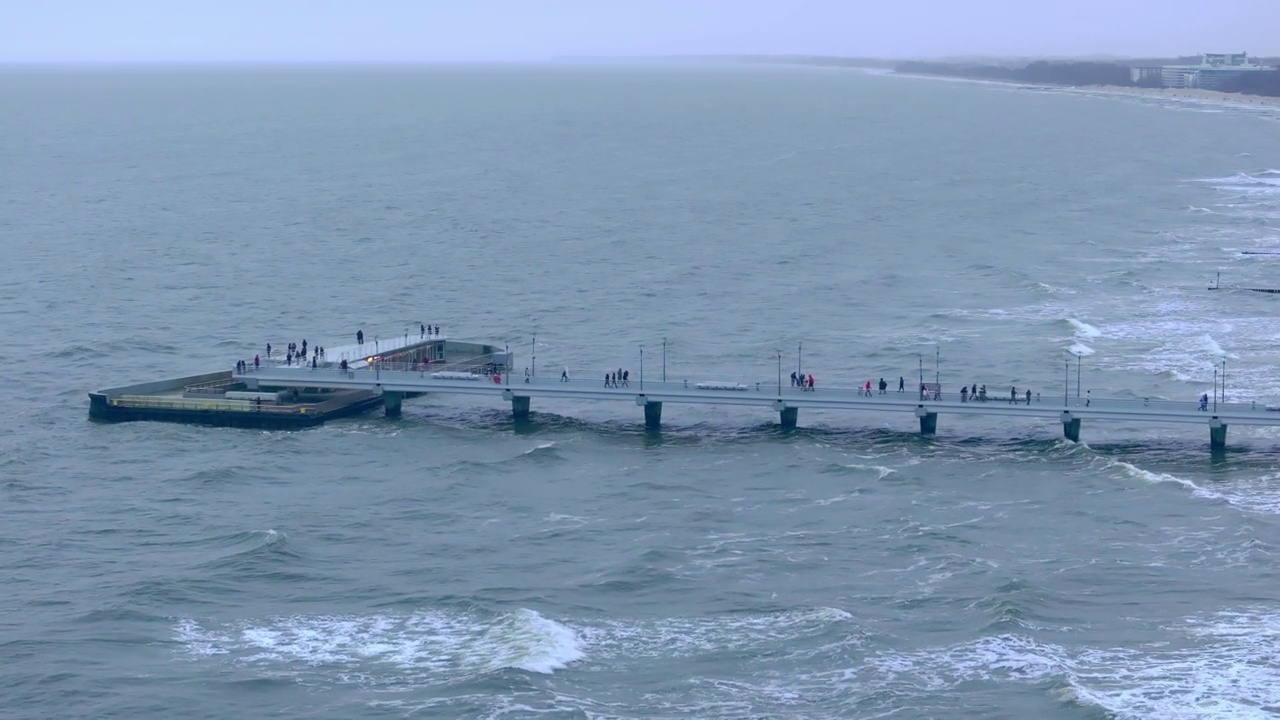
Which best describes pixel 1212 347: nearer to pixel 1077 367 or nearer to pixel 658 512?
pixel 1077 367

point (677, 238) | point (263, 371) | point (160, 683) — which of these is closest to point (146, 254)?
point (677, 238)

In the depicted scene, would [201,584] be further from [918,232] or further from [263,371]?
[918,232]

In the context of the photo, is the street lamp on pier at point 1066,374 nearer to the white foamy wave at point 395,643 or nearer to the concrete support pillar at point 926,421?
the concrete support pillar at point 926,421

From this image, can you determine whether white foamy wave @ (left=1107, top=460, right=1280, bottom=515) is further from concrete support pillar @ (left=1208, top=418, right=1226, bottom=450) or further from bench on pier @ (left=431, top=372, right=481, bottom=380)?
bench on pier @ (left=431, top=372, right=481, bottom=380)

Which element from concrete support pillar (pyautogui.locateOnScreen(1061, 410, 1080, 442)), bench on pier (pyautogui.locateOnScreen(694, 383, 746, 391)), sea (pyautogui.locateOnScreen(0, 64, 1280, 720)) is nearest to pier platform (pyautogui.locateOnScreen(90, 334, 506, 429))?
sea (pyautogui.locateOnScreen(0, 64, 1280, 720))

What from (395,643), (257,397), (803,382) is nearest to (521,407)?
(257,397)

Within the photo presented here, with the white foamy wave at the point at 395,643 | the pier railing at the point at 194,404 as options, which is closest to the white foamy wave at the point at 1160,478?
the white foamy wave at the point at 395,643
